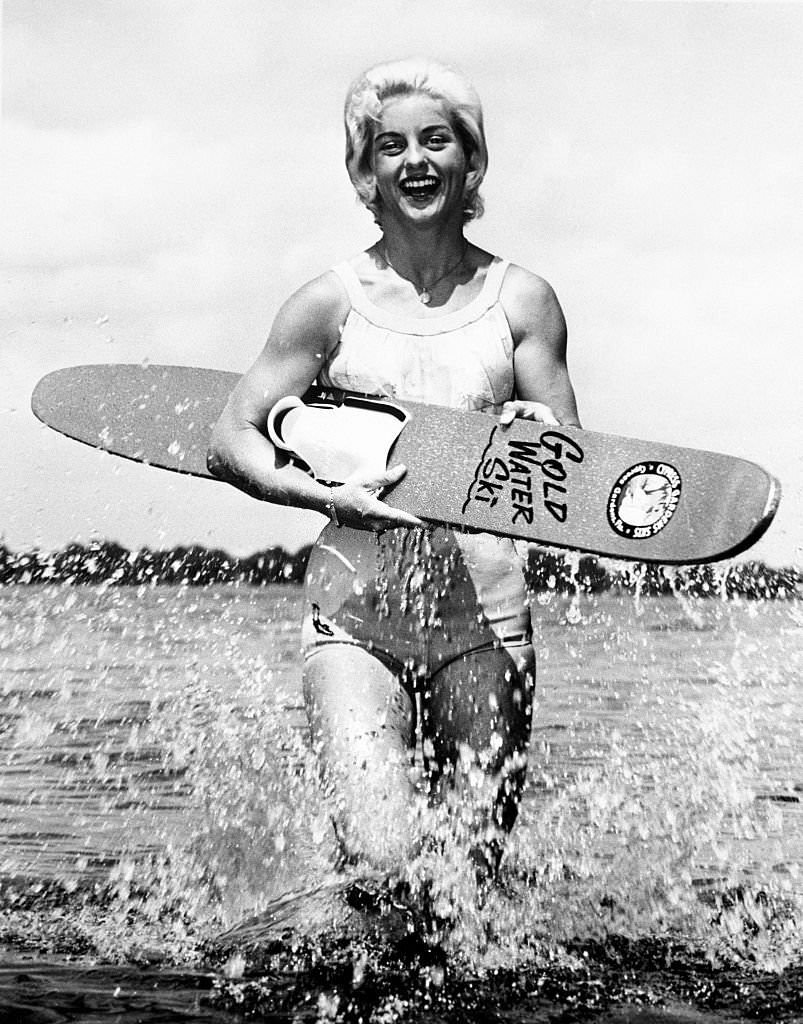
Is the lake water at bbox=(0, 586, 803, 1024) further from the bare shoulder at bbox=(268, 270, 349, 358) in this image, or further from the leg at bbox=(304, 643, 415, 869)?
the bare shoulder at bbox=(268, 270, 349, 358)

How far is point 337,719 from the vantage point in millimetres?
3141

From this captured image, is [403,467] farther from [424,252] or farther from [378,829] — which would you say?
[378,829]

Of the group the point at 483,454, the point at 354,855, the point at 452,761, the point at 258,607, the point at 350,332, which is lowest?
the point at 354,855

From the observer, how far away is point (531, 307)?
11.3ft

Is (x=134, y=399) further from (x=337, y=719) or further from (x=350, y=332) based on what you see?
(x=337, y=719)

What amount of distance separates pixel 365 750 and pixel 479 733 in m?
0.33

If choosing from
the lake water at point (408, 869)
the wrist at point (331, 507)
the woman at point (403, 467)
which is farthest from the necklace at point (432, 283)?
the lake water at point (408, 869)

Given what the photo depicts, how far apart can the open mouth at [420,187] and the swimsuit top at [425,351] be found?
0.26 m

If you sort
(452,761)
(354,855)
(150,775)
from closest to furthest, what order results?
(354,855) < (452,761) < (150,775)

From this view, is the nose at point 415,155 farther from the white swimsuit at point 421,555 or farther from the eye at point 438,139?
the white swimsuit at point 421,555

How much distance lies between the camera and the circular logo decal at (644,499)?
10.9 feet

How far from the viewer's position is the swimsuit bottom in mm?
3248

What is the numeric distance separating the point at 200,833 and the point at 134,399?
1.96m

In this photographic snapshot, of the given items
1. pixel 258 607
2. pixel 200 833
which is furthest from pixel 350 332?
pixel 258 607
